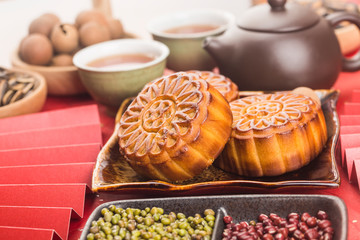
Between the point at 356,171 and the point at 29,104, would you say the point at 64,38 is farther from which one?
the point at 356,171

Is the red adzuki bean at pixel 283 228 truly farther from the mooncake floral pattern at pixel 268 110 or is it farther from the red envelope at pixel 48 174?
the red envelope at pixel 48 174

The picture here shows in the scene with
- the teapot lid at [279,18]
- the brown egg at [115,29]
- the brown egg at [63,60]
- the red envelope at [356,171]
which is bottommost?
the red envelope at [356,171]

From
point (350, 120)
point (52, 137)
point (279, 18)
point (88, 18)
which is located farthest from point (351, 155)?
point (88, 18)

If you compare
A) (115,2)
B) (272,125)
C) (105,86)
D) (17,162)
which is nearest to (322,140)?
(272,125)

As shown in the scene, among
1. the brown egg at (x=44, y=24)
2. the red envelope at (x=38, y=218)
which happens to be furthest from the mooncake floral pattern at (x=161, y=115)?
the brown egg at (x=44, y=24)

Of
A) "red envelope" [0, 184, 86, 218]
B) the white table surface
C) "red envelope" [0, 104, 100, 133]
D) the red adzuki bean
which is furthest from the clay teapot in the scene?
the white table surface

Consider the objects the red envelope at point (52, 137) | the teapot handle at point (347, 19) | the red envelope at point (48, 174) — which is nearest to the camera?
the red envelope at point (48, 174)
